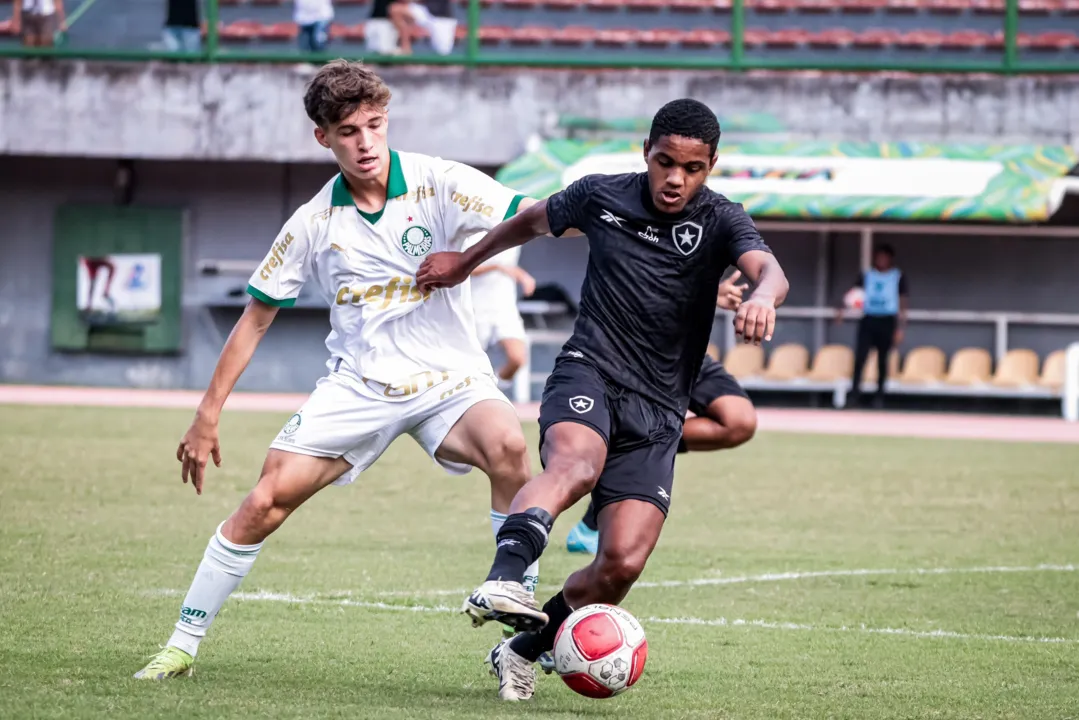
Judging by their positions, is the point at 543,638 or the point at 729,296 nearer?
the point at 543,638

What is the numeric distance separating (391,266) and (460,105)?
1714 cm

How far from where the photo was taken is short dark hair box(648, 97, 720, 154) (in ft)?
17.0

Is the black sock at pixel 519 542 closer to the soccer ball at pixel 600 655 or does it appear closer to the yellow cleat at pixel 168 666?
the soccer ball at pixel 600 655

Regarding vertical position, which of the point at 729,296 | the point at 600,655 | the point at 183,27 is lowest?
the point at 600,655

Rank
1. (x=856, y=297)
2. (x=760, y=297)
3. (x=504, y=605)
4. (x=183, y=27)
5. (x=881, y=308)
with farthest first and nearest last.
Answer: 1. (x=183, y=27)
2. (x=856, y=297)
3. (x=881, y=308)
4. (x=760, y=297)
5. (x=504, y=605)

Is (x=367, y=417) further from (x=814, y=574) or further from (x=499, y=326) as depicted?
(x=499, y=326)

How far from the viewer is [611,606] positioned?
505 cm

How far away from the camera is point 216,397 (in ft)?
18.2

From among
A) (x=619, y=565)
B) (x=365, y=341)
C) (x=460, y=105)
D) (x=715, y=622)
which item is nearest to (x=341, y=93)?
(x=365, y=341)

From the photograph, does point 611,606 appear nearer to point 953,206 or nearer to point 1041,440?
point 1041,440

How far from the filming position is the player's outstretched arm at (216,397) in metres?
5.54

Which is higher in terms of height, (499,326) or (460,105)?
(460,105)

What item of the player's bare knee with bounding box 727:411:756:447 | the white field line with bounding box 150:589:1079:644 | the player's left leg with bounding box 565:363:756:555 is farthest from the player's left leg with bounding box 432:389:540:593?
the player's bare knee with bounding box 727:411:756:447

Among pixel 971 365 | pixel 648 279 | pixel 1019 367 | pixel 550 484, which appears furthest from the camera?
pixel 971 365
